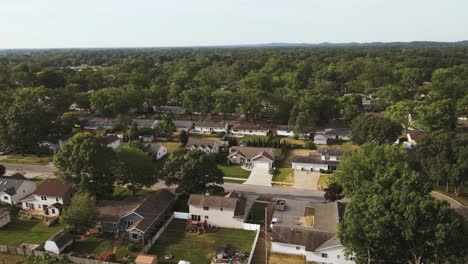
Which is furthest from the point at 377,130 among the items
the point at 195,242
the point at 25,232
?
the point at 25,232

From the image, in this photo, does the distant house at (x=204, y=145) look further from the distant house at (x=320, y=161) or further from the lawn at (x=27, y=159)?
the lawn at (x=27, y=159)

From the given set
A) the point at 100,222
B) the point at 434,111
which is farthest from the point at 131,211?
the point at 434,111

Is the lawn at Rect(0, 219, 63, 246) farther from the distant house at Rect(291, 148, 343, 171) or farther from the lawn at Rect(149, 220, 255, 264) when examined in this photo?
the distant house at Rect(291, 148, 343, 171)

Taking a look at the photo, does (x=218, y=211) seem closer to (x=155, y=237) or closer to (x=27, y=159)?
(x=155, y=237)

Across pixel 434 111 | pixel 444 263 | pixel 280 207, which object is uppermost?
pixel 434 111

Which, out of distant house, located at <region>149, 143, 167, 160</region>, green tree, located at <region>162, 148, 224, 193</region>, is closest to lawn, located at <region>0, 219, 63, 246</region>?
green tree, located at <region>162, 148, 224, 193</region>

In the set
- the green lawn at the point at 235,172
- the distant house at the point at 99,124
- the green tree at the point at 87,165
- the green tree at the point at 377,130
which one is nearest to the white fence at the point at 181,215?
the green tree at the point at 87,165

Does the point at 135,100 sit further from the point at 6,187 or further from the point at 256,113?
the point at 6,187
